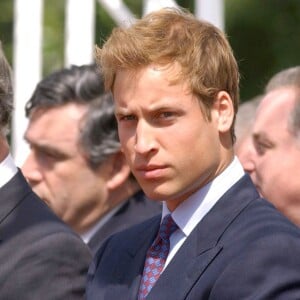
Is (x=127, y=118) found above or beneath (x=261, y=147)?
above

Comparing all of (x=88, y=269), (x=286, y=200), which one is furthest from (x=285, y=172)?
(x=88, y=269)

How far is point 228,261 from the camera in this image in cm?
377

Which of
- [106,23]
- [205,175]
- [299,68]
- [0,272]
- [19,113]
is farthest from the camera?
[106,23]

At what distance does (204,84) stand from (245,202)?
0.37 m

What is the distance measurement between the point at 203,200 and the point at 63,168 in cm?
204

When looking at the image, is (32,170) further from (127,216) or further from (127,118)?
(127,118)

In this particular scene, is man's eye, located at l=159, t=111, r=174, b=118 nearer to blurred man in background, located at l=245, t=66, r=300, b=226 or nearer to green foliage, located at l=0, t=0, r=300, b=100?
blurred man in background, located at l=245, t=66, r=300, b=226

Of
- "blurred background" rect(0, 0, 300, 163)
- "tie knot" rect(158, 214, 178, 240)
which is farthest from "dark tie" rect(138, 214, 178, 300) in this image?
"blurred background" rect(0, 0, 300, 163)

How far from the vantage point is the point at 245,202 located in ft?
13.0

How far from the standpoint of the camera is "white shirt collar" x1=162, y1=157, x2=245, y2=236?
13.1ft

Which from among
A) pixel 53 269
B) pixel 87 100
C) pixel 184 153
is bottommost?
pixel 87 100

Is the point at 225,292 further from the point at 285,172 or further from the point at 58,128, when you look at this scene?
the point at 58,128

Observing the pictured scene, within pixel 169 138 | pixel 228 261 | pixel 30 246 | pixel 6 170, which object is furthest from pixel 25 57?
pixel 228 261

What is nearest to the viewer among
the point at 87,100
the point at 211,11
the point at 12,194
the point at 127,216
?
the point at 12,194
